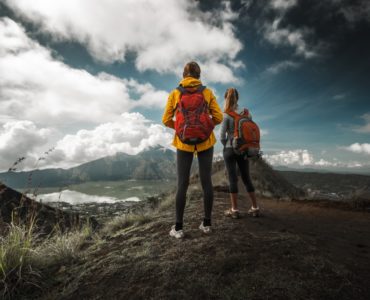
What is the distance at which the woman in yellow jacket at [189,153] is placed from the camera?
3.51 metres

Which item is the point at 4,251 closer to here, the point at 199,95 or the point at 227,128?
the point at 199,95

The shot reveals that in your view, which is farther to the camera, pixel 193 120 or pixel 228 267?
pixel 193 120

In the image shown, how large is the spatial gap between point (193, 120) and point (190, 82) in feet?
2.10

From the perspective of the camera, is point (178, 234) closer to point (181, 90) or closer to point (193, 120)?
point (193, 120)

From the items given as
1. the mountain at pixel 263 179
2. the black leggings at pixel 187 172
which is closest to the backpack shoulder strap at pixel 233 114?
the black leggings at pixel 187 172

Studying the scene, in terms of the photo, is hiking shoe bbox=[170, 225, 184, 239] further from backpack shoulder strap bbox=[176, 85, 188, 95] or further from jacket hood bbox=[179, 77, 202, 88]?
Answer: jacket hood bbox=[179, 77, 202, 88]

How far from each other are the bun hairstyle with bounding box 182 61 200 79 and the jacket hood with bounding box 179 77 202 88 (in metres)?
0.10

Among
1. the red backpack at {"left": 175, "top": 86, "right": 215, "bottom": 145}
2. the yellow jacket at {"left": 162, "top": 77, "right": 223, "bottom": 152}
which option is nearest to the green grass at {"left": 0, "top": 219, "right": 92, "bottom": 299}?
the yellow jacket at {"left": 162, "top": 77, "right": 223, "bottom": 152}

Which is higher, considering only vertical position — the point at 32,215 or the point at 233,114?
the point at 233,114

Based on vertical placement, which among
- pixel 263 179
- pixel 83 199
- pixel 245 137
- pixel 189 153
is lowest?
pixel 83 199

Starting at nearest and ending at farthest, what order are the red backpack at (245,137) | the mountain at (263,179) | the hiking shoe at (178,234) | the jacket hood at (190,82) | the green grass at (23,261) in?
the green grass at (23,261) < the hiking shoe at (178,234) < the jacket hood at (190,82) < the red backpack at (245,137) < the mountain at (263,179)

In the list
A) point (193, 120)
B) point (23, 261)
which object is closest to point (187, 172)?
point (193, 120)

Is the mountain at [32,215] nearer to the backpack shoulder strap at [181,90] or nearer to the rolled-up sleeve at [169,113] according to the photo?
the rolled-up sleeve at [169,113]

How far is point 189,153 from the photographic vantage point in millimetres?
3502
